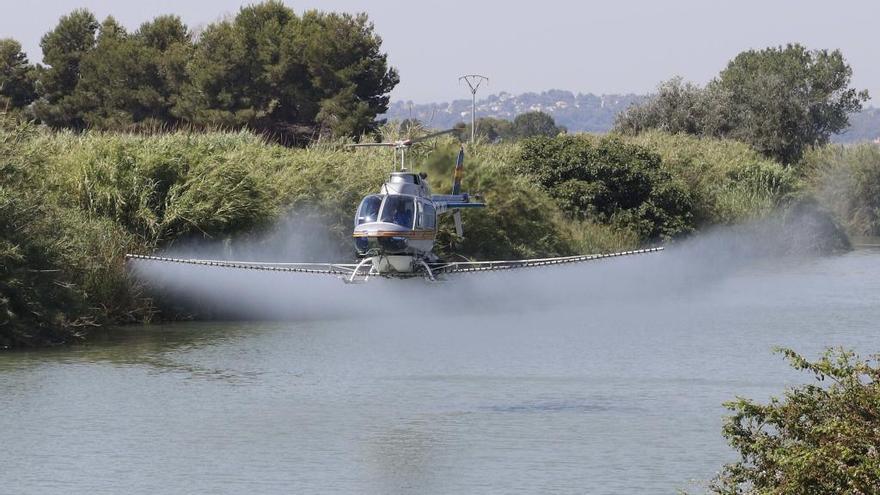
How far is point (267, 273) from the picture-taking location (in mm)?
45312

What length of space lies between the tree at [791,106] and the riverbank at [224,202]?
32.3m

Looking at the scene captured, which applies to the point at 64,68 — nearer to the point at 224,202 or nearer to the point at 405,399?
the point at 224,202

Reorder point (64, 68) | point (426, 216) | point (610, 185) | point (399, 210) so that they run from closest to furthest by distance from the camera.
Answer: point (399, 210)
point (426, 216)
point (610, 185)
point (64, 68)

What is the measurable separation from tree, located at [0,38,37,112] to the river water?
60679mm

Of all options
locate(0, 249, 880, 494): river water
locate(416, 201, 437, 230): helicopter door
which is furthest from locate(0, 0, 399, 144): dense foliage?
locate(416, 201, 437, 230): helicopter door

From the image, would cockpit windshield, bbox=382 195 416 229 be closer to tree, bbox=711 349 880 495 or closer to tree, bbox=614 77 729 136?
tree, bbox=711 349 880 495

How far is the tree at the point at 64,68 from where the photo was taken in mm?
99688

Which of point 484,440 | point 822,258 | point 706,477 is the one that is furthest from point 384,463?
point 822,258

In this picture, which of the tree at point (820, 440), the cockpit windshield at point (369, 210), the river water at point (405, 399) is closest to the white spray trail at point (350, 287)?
the river water at point (405, 399)

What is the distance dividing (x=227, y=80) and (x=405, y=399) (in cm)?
7060

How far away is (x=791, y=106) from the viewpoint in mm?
109750

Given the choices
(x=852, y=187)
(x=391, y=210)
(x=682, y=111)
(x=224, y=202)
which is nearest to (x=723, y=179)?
(x=852, y=187)

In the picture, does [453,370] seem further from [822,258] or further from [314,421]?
[822,258]

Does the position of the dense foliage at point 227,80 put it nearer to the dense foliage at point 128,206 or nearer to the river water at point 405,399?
the dense foliage at point 128,206
